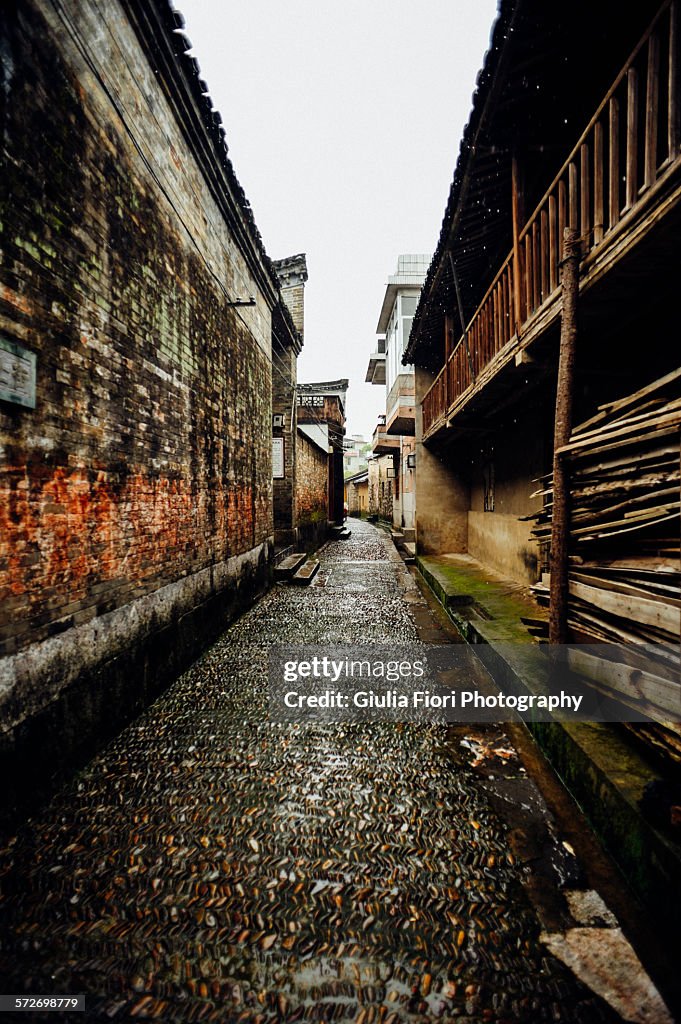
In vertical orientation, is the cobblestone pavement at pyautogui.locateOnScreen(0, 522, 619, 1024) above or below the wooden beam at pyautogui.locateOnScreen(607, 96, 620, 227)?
below

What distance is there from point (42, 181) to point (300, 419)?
18.8m

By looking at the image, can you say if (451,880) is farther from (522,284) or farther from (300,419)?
(300,419)

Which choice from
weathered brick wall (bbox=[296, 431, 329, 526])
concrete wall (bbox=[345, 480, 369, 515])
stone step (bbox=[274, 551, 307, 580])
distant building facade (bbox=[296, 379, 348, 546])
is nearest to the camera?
stone step (bbox=[274, 551, 307, 580])

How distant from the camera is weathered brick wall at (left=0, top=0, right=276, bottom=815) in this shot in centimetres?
273

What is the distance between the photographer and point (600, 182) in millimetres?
3381

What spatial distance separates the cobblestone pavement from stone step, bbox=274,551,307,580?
660 centimetres

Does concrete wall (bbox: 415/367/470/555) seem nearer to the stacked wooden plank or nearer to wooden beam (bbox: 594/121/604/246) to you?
the stacked wooden plank

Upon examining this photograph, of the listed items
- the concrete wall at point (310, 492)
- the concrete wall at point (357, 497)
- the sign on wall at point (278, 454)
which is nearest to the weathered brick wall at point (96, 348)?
the sign on wall at point (278, 454)

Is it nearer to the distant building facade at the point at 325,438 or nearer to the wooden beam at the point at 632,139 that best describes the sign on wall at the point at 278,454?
the distant building facade at the point at 325,438

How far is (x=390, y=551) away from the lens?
1505 centimetres

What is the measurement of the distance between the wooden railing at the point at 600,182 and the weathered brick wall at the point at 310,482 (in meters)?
8.42

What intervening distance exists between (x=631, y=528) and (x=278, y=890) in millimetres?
2906

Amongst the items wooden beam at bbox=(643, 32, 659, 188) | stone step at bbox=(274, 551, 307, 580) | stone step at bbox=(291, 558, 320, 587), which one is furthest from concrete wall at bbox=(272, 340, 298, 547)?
wooden beam at bbox=(643, 32, 659, 188)

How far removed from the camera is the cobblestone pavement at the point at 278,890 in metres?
1.72
